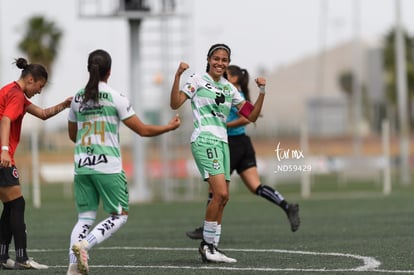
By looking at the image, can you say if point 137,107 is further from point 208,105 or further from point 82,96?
point 82,96

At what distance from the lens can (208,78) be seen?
11703mm

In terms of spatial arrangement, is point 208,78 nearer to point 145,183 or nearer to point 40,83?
point 40,83

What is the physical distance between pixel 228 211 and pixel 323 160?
20867 millimetres

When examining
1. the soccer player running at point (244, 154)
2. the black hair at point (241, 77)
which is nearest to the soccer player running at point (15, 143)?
the soccer player running at point (244, 154)

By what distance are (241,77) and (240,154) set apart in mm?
1023

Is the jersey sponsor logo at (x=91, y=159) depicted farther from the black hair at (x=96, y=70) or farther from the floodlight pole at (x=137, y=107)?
the floodlight pole at (x=137, y=107)

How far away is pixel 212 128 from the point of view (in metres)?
11.6

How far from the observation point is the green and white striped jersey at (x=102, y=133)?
32.8ft

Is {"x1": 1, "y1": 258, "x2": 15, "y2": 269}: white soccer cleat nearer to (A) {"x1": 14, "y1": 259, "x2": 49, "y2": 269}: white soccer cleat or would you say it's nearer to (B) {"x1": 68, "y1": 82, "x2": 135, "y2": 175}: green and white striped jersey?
(A) {"x1": 14, "y1": 259, "x2": 49, "y2": 269}: white soccer cleat

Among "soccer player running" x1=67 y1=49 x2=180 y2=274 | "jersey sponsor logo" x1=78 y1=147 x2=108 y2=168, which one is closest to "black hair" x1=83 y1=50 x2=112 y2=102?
"soccer player running" x1=67 y1=49 x2=180 y2=274

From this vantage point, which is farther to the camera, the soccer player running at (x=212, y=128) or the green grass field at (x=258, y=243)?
the soccer player running at (x=212, y=128)

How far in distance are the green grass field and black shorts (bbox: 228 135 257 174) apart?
934 millimetres

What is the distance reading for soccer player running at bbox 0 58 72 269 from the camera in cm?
1112

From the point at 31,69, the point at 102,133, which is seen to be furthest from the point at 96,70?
the point at 31,69
